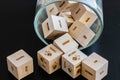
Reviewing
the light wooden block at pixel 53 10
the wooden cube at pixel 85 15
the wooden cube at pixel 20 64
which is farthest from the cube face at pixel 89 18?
the wooden cube at pixel 20 64

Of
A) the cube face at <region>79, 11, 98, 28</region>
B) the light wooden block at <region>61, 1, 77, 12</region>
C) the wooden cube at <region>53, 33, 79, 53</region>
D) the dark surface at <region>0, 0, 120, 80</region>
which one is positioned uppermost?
the light wooden block at <region>61, 1, 77, 12</region>

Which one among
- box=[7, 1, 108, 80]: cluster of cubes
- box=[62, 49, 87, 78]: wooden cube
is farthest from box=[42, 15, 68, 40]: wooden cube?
box=[62, 49, 87, 78]: wooden cube

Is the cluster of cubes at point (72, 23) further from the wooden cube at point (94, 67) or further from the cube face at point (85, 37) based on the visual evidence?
the wooden cube at point (94, 67)

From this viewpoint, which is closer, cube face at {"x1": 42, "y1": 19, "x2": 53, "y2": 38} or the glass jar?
the glass jar

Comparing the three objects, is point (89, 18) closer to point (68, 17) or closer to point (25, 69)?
point (68, 17)

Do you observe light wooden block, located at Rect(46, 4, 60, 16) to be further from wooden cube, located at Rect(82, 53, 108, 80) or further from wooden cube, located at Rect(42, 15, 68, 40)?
wooden cube, located at Rect(82, 53, 108, 80)

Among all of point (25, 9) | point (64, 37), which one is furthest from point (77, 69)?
point (25, 9)
